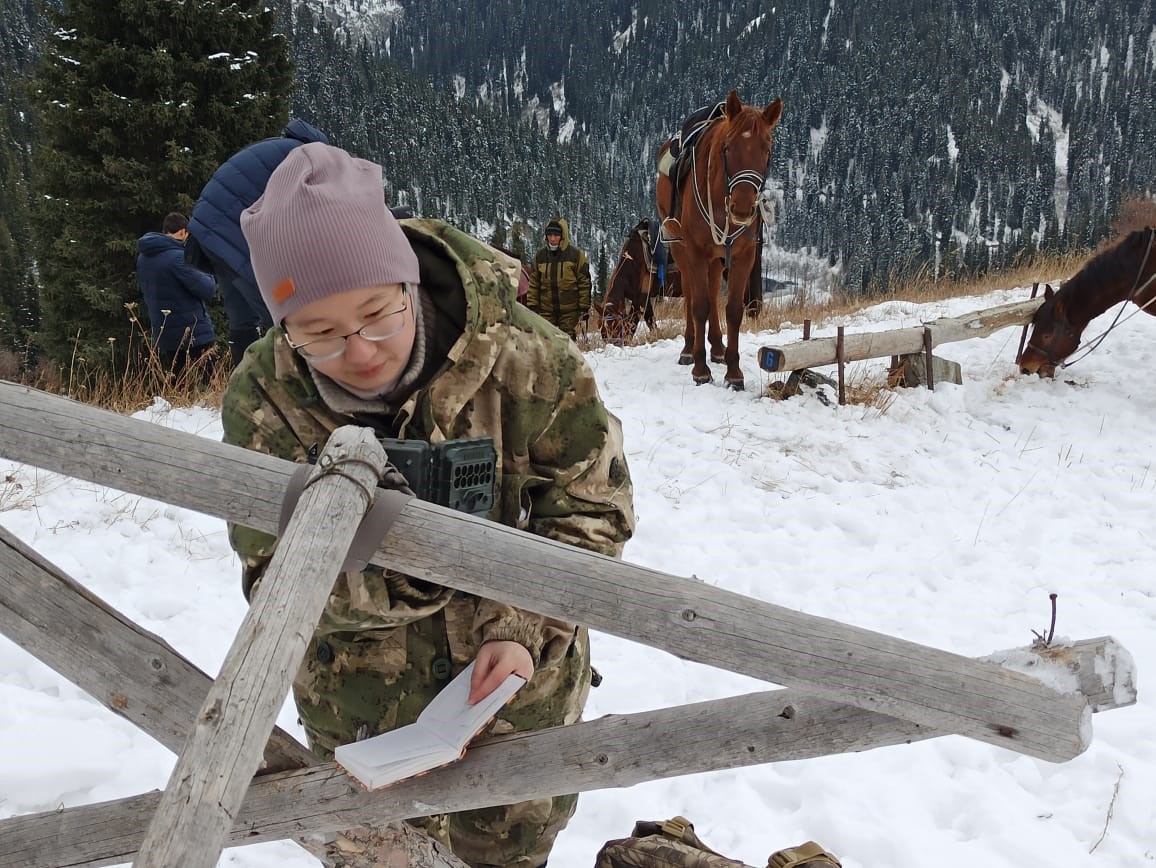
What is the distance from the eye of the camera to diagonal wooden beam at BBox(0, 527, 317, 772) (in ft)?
5.02

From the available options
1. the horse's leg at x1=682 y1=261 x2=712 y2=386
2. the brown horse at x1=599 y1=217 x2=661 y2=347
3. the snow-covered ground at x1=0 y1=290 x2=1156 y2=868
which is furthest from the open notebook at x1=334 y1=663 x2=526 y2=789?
the brown horse at x1=599 y1=217 x2=661 y2=347

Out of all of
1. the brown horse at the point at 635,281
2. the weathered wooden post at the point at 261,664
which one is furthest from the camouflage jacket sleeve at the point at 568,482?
the brown horse at the point at 635,281

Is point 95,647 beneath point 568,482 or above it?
beneath

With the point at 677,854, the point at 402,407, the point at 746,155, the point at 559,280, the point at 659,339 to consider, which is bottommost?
the point at 659,339

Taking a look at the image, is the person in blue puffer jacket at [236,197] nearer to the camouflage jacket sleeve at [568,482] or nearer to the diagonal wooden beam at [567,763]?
the diagonal wooden beam at [567,763]

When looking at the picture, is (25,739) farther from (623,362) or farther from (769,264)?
(769,264)

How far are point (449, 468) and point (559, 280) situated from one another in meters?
9.52

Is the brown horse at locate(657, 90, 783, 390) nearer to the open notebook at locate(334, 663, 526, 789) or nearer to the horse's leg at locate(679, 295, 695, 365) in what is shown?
the horse's leg at locate(679, 295, 695, 365)

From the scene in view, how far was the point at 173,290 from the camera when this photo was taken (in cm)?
733

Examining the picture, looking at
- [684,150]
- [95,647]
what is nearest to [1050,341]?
[684,150]

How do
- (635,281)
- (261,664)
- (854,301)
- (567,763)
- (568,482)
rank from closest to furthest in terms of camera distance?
(261,664)
(567,763)
(568,482)
(635,281)
(854,301)

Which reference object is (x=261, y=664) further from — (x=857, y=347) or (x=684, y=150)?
(x=684, y=150)

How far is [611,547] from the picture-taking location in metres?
1.69

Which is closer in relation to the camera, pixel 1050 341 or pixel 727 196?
pixel 727 196
